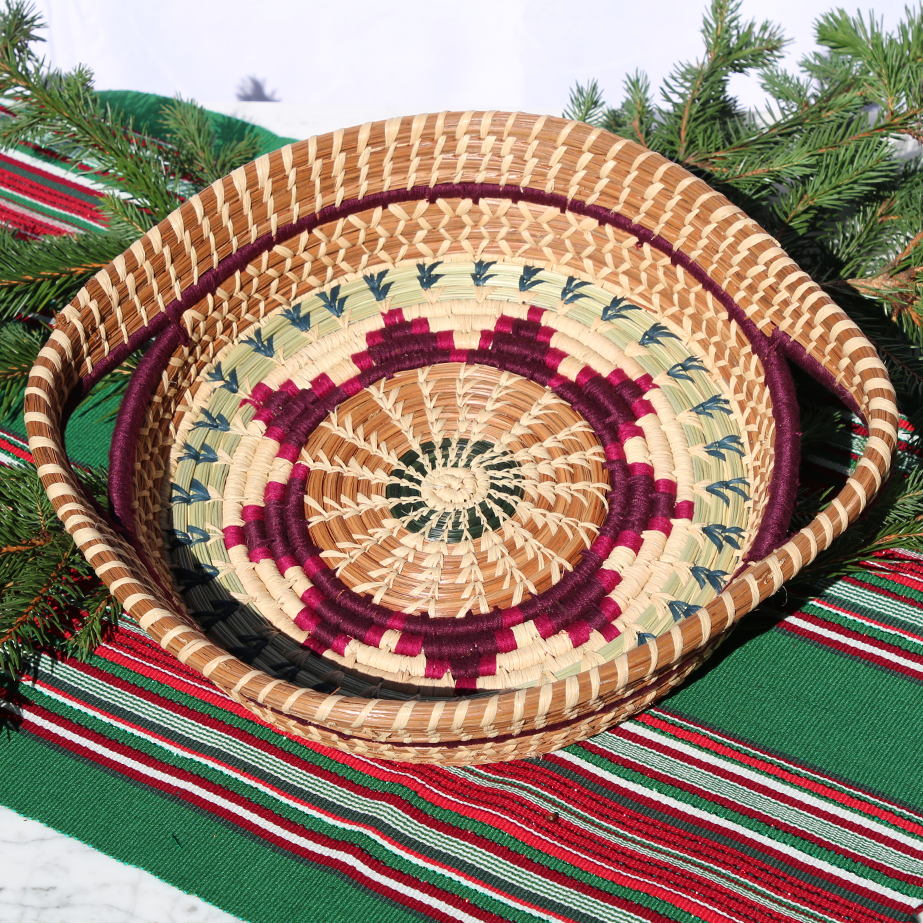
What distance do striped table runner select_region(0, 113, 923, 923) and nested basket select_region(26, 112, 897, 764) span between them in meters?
0.09

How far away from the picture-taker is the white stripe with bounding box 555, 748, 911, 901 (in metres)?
0.80

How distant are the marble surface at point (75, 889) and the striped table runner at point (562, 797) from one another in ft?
0.04

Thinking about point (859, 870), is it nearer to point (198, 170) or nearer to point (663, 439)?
point (663, 439)

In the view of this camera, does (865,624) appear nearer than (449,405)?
Yes

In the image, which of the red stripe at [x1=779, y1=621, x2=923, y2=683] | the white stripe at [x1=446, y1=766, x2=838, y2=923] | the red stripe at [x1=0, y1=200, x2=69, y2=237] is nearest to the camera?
the white stripe at [x1=446, y1=766, x2=838, y2=923]

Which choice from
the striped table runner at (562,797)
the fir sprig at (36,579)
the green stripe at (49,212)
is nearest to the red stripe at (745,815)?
the striped table runner at (562,797)

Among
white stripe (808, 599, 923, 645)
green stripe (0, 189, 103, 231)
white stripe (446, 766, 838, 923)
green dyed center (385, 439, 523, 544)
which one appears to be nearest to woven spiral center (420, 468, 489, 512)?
green dyed center (385, 439, 523, 544)

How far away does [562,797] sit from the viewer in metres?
0.86

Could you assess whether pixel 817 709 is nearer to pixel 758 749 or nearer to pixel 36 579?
pixel 758 749

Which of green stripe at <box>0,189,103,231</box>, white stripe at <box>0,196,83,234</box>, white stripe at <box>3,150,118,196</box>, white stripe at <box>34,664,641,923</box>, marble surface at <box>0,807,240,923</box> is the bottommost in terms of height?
marble surface at <box>0,807,240,923</box>

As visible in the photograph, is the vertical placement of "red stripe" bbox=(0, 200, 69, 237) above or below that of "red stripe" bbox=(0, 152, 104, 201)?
below

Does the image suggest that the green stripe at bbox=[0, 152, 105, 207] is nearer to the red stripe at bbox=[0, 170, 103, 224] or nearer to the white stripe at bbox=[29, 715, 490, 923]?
the red stripe at bbox=[0, 170, 103, 224]

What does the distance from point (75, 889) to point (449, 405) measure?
0.62 meters

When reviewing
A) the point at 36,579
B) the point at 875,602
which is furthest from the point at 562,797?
the point at 36,579
